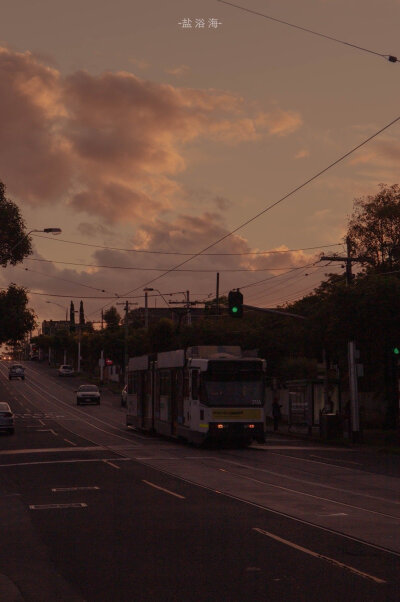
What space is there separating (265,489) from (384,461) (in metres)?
11.4

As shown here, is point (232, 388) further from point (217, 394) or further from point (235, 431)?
point (235, 431)

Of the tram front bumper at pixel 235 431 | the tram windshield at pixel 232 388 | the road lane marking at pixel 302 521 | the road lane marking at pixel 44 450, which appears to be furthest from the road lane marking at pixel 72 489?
the tram windshield at pixel 232 388

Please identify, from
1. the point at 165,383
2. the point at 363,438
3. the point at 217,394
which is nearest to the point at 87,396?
the point at 165,383

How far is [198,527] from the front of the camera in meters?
14.4

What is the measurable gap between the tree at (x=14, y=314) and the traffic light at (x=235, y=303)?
21606 mm

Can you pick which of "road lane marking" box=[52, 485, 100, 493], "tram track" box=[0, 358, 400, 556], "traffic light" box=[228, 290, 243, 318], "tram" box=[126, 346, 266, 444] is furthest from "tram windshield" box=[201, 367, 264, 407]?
"road lane marking" box=[52, 485, 100, 493]

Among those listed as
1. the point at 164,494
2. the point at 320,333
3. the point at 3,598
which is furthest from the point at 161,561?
the point at 320,333

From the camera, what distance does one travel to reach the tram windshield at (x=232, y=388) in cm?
3388

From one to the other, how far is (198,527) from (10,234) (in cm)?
4469

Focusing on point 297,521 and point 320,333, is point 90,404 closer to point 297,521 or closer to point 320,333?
point 320,333

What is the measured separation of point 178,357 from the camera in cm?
3681

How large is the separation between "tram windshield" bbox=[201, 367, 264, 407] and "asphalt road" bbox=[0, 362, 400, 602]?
2.86 m

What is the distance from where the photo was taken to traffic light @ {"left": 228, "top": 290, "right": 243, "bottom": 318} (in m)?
37.4

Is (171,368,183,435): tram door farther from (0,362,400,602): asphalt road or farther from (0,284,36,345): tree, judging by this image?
(0,284,36,345): tree
